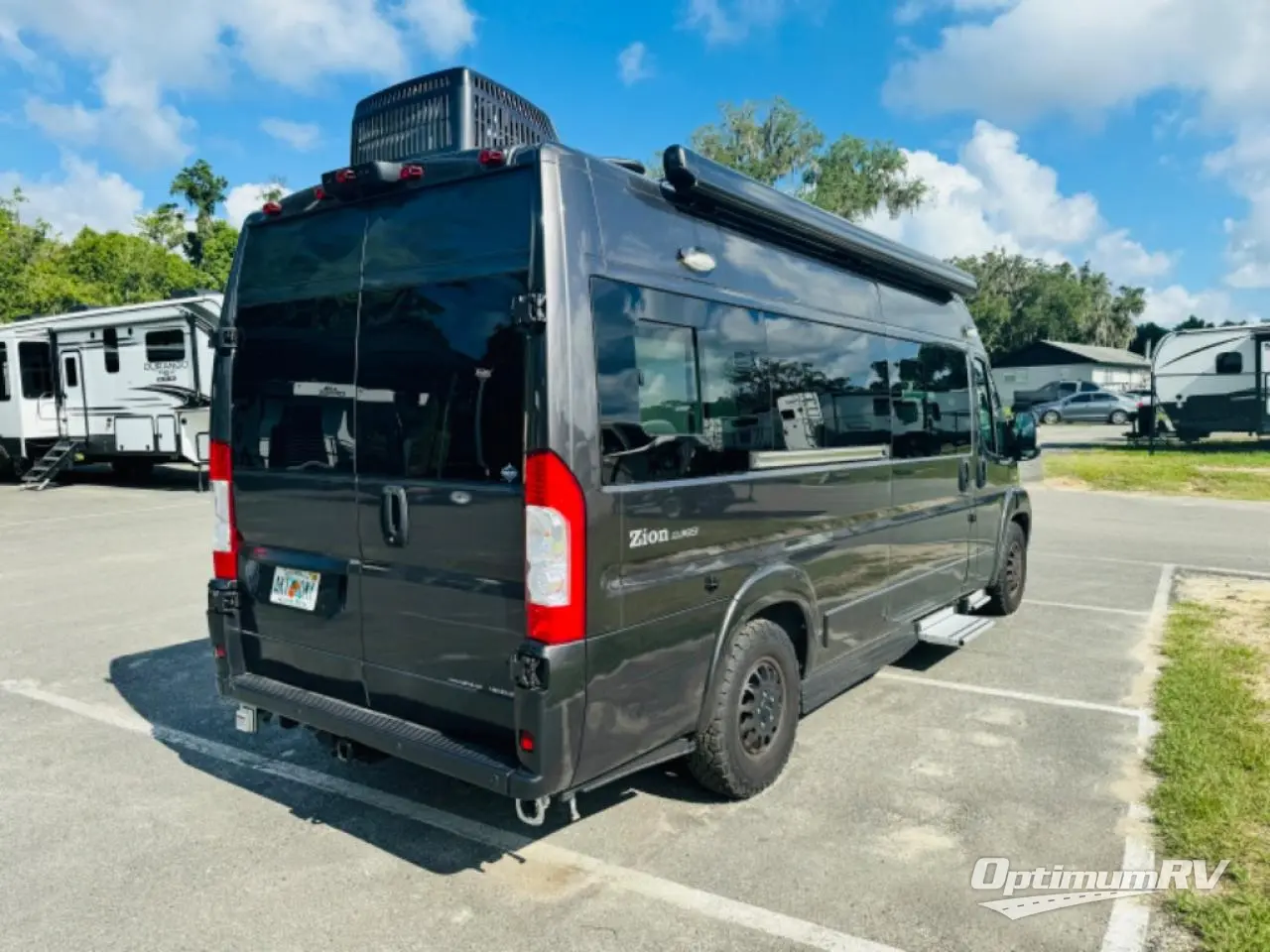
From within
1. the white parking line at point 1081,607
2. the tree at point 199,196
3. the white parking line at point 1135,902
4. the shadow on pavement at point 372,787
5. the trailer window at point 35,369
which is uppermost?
the tree at point 199,196

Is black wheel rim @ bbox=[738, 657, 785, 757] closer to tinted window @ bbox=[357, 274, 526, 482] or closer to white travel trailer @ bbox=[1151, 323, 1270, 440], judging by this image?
tinted window @ bbox=[357, 274, 526, 482]

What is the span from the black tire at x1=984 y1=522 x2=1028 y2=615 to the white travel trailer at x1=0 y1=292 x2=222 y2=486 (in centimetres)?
1301

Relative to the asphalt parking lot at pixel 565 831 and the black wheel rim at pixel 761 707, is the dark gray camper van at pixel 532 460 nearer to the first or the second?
the black wheel rim at pixel 761 707

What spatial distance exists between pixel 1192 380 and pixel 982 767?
24381 millimetres

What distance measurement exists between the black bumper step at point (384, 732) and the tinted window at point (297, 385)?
0.99 meters

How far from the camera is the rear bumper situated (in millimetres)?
3131

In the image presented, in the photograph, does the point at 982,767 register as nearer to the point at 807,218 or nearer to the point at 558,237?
the point at 807,218

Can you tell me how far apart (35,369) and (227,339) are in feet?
59.1

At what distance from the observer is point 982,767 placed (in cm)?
454

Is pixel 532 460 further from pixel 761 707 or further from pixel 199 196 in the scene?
pixel 199 196

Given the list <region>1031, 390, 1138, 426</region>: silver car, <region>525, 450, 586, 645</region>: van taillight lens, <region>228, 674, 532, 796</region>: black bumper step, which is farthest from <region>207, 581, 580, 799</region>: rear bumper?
<region>1031, 390, 1138, 426</region>: silver car

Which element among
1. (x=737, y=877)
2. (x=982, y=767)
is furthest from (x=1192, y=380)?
(x=737, y=877)

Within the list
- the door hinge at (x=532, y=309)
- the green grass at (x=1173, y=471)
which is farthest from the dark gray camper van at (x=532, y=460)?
the green grass at (x=1173, y=471)

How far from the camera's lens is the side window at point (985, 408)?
22.7 feet
